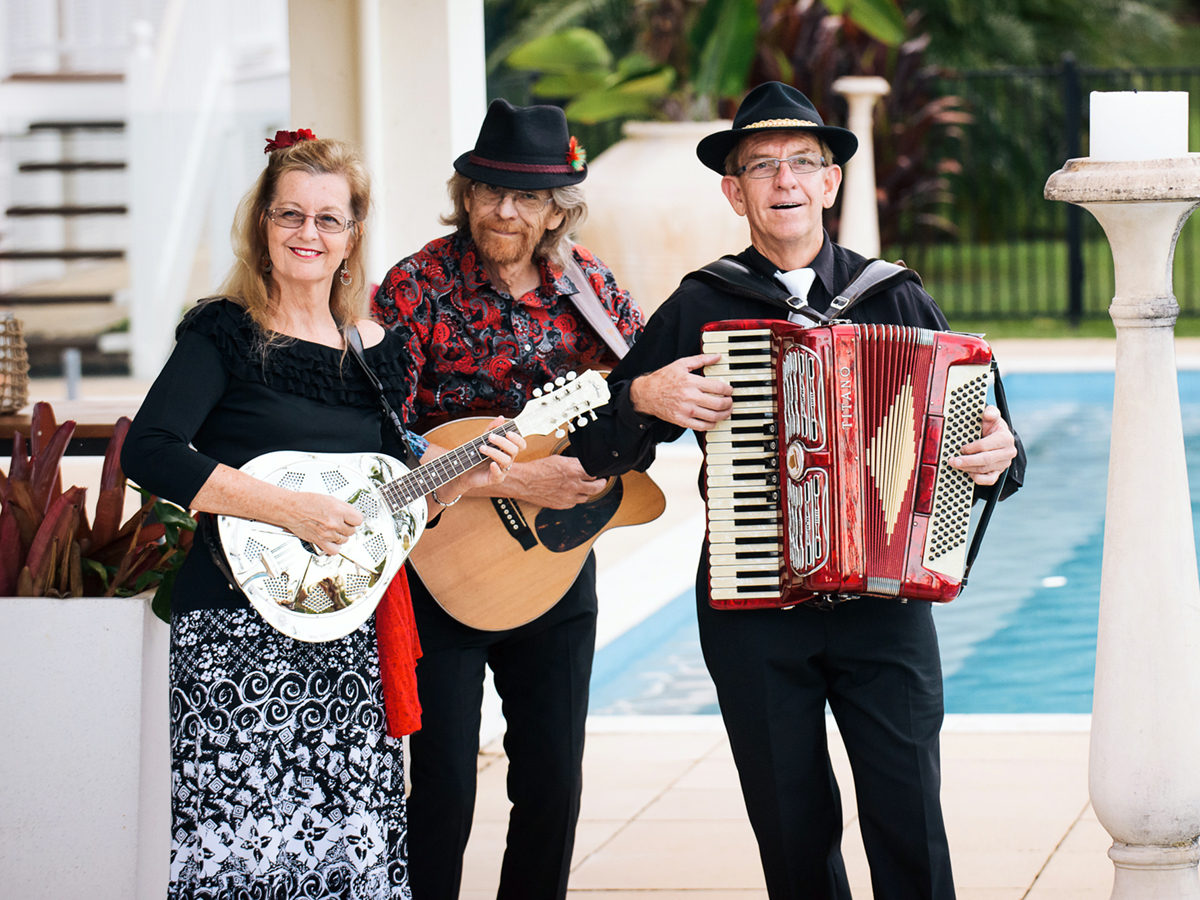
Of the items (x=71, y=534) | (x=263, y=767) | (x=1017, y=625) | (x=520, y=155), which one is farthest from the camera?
(x=1017, y=625)

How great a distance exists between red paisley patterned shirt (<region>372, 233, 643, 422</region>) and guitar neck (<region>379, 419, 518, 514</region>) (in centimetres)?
33

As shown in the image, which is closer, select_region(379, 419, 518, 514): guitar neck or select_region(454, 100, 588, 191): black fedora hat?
select_region(379, 419, 518, 514): guitar neck

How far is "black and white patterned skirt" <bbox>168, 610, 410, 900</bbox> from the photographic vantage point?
279 centimetres

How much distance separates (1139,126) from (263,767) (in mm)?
1982

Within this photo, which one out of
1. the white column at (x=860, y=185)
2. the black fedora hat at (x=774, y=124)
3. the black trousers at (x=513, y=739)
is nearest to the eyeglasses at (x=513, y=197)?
the black fedora hat at (x=774, y=124)

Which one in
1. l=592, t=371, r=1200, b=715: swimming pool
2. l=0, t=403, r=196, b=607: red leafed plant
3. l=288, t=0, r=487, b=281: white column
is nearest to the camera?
l=0, t=403, r=196, b=607: red leafed plant

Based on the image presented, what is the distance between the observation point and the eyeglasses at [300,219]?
9.53 ft

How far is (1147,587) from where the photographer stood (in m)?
3.08

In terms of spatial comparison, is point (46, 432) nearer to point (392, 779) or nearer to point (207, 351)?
point (207, 351)

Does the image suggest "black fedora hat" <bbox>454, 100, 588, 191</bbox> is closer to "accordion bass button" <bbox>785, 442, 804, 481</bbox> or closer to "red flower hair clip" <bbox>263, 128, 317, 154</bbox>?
"red flower hair clip" <bbox>263, 128, 317, 154</bbox>

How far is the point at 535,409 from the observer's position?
3.06 meters

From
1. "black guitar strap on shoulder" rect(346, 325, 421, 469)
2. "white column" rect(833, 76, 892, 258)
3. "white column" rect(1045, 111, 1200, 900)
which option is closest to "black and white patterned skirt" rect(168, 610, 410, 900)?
"black guitar strap on shoulder" rect(346, 325, 421, 469)

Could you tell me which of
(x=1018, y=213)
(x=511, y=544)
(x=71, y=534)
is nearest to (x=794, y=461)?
(x=511, y=544)

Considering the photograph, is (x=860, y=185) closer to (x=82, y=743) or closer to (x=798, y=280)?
(x=798, y=280)
